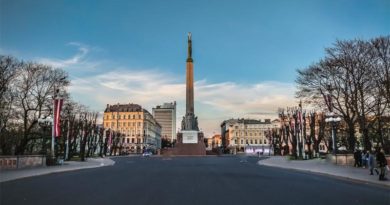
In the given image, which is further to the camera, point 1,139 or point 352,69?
point 1,139

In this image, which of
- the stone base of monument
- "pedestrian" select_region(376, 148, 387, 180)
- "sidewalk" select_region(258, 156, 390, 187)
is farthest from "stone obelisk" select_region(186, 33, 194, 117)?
"pedestrian" select_region(376, 148, 387, 180)

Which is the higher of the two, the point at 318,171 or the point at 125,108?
the point at 125,108

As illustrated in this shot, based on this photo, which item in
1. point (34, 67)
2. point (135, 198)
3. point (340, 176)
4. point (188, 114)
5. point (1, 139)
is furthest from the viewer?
point (188, 114)

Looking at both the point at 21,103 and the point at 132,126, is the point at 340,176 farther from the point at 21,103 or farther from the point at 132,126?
the point at 132,126

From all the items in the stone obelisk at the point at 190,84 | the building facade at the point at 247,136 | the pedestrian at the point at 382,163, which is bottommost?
the pedestrian at the point at 382,163

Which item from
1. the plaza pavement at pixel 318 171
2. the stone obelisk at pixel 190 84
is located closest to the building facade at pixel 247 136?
the stone obelisk at pixel 190 84

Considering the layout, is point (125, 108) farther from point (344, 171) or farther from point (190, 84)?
point (344, 171)

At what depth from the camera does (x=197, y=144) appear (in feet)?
306

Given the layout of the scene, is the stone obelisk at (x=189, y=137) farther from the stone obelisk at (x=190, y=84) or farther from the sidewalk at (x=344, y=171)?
the sidewalk at (x=344, y=171)

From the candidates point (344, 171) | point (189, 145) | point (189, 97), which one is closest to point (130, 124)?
point (189, 145)

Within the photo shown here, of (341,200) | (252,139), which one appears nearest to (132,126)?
(252,139)

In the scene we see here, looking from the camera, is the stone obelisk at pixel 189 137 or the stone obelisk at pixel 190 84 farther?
the stone obelisk at pixel 189 137

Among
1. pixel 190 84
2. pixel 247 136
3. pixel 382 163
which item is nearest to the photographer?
pixel 382 163

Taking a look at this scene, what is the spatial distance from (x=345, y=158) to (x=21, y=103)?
34.3 metres
